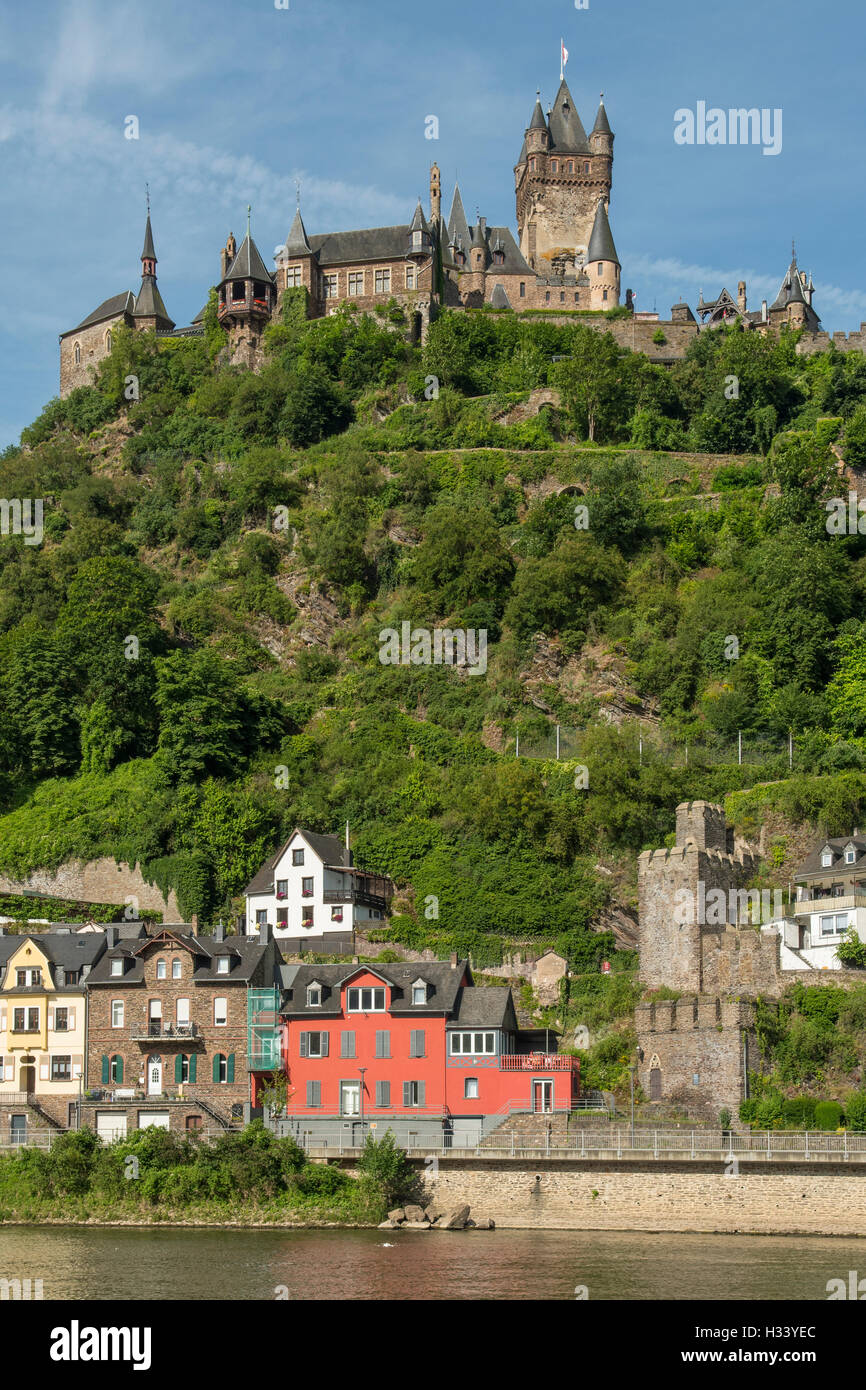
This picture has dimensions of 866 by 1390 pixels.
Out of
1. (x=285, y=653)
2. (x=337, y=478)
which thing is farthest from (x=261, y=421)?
(x=285, y=653)

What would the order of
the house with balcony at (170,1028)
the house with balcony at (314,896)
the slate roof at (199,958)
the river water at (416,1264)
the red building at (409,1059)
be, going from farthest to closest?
1. the house with balcony at (314,896)
2. the slate roof at (199,958)
3. the house with balcony at (170,1028)
4. the red building at (409,1059)
5. the river water at (416,1264)

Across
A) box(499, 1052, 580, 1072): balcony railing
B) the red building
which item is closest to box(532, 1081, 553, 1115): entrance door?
the red building

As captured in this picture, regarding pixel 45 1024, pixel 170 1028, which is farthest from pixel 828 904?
pixel 45 1024

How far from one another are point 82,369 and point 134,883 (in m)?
61.2

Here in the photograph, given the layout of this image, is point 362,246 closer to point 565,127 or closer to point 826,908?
point 565,127

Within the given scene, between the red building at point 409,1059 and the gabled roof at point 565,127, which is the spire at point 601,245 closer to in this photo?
the gabled roof at point 565,127

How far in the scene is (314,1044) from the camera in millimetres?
57094

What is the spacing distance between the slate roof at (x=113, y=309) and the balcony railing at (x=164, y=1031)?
252 ft

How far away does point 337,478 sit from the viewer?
3856 inches

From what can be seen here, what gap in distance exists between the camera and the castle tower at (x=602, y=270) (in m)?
118

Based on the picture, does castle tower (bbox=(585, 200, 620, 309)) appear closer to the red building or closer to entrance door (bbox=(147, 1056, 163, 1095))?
the red building
